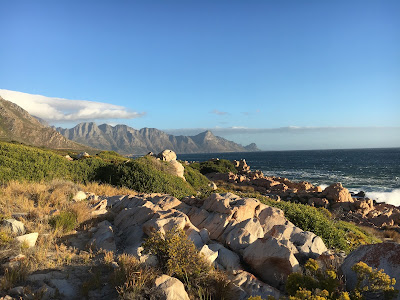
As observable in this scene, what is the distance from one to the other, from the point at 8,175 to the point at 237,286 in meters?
14.6

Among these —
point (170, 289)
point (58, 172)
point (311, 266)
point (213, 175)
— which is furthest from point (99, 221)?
point (213, 175)

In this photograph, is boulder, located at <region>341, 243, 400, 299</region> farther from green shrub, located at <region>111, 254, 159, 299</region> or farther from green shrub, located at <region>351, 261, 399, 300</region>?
green shrub, located at <region>111, 254, 159, 299</region>

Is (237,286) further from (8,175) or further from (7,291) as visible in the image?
(8,175)

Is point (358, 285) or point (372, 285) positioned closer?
point (372, 285)

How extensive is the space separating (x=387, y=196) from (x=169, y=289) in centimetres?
4578

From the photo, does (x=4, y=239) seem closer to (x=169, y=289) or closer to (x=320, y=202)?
(x=169, y=289)

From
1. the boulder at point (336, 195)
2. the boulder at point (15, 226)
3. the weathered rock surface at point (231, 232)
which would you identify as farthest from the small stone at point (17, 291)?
the boulder at point (336, 195)

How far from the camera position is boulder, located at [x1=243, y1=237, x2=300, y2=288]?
604cm

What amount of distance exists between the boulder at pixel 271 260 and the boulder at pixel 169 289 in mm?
2338

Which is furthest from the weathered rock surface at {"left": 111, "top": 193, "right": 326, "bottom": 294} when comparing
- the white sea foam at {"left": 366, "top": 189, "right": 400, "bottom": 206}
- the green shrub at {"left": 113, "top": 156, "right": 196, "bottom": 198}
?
the white sea foam at {"left": 366, "top": 189, "right": 400, "bottom": 206}

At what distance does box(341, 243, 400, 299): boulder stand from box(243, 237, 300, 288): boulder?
1.08 metres

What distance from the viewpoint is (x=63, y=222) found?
7988mm

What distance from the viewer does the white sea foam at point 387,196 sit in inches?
1494

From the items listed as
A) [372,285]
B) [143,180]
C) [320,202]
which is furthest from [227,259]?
[320,202]
